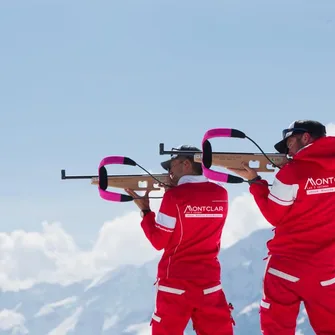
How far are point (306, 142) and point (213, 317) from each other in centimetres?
240

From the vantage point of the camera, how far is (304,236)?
8336mm

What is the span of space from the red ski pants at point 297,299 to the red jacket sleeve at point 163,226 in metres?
1.52

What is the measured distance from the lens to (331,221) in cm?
834

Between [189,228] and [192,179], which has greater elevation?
[192,179]

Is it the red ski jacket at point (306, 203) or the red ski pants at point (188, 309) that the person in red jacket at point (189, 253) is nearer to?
the red ski pants at point (188, 309)

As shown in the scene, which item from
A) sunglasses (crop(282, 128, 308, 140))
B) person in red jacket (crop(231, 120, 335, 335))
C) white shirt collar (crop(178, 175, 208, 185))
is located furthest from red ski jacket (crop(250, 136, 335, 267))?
white shirt collar (crop(178, 175, 208, 185))

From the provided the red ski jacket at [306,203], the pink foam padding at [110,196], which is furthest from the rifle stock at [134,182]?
the red ski jacket at [306,203]

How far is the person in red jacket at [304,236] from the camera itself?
819cm

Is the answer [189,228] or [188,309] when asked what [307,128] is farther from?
[188,309]

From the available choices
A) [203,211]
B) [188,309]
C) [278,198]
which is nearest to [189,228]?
[203,211]

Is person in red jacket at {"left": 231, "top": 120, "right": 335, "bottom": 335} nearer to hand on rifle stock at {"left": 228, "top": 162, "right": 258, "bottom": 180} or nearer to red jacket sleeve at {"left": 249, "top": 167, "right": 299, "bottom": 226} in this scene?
red jacket sleeve at {"left": 249, "top": 167, "right": 299, "bottom": 226}

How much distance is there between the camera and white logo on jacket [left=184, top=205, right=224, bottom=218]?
9289 millimetres

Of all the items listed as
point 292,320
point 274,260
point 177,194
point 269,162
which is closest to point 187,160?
point 177,194

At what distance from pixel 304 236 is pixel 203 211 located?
1.48 metres
